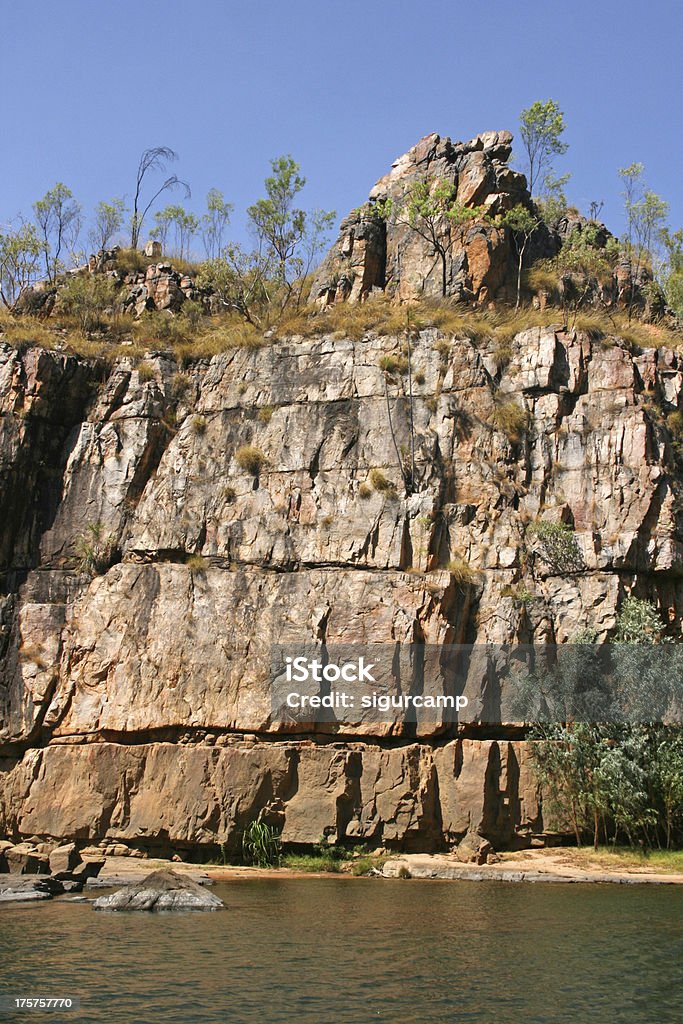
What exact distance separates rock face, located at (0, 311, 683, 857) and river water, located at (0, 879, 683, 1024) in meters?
7.41

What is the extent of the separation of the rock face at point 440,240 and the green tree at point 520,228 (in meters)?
0.57

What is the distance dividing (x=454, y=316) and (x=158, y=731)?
19.7 metres

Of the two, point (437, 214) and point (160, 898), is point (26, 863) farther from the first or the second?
point (437, 214)

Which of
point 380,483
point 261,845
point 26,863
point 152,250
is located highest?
point 152,250

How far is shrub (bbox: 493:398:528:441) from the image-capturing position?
119 feet

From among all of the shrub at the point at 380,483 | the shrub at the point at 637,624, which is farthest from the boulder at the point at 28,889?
the shrub at the point at 637,624

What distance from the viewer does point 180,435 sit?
38625 millimetres

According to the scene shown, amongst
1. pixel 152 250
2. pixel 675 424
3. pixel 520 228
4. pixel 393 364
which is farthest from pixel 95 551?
pixel 520 228

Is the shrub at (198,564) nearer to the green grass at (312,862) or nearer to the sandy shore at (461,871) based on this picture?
the sandy shore at (461,871)

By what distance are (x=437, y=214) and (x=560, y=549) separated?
17661mm

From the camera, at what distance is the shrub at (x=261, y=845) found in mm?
29922

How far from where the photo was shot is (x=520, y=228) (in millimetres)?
43094

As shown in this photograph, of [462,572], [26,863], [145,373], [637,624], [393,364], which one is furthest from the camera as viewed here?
[145,373]

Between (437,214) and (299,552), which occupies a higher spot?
(437,214)
